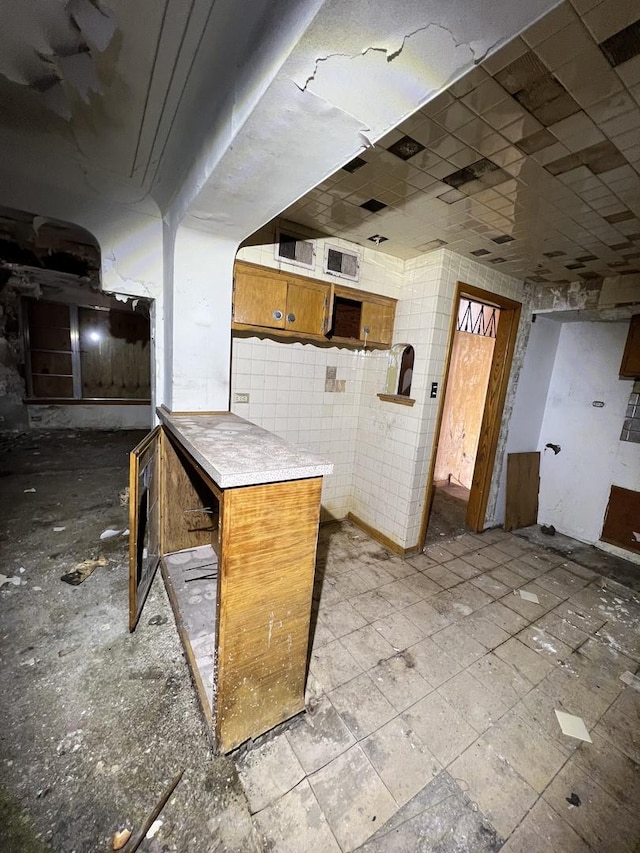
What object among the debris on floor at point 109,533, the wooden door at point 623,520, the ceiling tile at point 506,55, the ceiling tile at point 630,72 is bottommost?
the debris on floor at point 109,533

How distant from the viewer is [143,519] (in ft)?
6.68

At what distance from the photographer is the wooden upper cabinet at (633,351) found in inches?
119

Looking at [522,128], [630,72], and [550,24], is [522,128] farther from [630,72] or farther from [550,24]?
[550,24]

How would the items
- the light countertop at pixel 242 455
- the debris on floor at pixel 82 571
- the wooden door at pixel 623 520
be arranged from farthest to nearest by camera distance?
the wooden door at pixel 623 520 < the debris on floor at pixel 82 571 < the light countertop at pixel 242 455

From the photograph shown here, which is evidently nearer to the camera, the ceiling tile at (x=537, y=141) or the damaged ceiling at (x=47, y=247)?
the ceiling tile at (x=537, y=141)

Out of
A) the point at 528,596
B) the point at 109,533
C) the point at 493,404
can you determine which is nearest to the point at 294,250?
the point at 493,404

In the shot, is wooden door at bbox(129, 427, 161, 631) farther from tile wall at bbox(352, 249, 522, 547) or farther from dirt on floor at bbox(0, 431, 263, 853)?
tile wall at bbox(352, 249, 522, 547)

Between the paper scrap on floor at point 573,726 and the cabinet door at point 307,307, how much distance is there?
274 centimetres

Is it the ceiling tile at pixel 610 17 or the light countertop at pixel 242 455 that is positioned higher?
the ceiling tile at pixel 610 17

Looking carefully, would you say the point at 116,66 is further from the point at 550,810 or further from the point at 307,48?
the point at 550,810

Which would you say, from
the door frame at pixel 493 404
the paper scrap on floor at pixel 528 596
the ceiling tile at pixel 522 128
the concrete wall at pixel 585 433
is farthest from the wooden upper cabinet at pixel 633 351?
the ceiling tile at pixel 522 128

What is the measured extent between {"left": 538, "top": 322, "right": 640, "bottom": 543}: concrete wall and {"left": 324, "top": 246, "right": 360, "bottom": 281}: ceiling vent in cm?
272

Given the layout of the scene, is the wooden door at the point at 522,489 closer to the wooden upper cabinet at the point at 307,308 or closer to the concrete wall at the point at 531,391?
the concrete wall at the point at 531,391

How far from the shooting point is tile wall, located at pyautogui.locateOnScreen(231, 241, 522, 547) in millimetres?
2744
